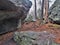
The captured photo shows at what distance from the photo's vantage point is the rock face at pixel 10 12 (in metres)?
4.12

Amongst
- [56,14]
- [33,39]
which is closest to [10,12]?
[33,39]

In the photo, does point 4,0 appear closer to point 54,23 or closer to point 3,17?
point 3,17

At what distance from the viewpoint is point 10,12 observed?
4.59 m

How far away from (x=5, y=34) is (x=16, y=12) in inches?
41.0

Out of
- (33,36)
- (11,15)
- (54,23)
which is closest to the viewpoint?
(33,36)

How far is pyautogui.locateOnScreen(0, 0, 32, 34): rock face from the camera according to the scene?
4.12 m

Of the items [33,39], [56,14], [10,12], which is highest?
[10,12]

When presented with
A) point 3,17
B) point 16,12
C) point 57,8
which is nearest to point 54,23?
point 57,8

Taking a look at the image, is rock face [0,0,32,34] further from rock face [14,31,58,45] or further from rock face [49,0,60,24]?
rock face [49,0,60,24]

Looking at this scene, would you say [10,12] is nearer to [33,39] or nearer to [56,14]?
[33,39]

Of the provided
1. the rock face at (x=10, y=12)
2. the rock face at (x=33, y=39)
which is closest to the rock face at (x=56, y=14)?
the rock face at (x=10, y=12)

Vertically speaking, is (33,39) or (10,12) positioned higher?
(10,12)

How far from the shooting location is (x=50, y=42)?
368cm

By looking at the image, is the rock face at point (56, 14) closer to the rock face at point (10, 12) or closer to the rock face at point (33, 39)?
the rock face at point (10, 12)
